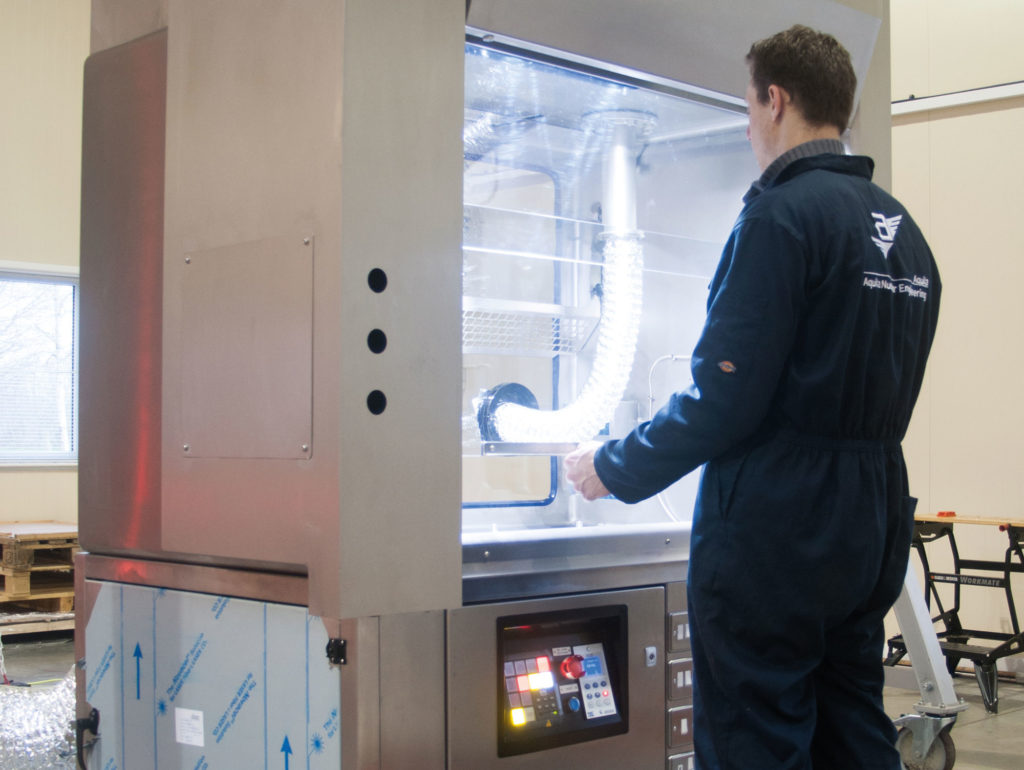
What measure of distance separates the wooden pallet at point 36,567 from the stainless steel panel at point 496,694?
14.4 ft

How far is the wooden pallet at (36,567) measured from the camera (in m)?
5.39

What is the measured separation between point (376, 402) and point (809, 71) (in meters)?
0.80

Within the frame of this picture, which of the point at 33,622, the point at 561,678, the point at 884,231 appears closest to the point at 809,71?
the point at 884,231

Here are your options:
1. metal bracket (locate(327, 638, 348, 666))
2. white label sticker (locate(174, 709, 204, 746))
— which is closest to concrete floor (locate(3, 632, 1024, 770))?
white label sticker (locate(174, 709, 204, 746))

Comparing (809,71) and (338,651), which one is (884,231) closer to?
(809,71)

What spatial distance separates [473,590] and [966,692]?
4.89 m

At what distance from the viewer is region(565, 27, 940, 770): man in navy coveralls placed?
1275mm

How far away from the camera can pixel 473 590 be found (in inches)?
56.0

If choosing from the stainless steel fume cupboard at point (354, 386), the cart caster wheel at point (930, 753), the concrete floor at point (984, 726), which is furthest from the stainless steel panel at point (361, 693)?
the concrete floor at point (984, 726)

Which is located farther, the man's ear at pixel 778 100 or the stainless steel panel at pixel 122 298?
the stainless steel panel at pixel 122 298

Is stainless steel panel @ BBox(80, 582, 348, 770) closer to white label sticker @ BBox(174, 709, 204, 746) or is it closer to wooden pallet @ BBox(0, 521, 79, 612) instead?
white label sticker @ BBox(174, 709, 204, 746)

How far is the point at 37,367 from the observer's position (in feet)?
20.4

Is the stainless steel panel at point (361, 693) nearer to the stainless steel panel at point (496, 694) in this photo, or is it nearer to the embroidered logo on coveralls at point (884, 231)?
the stainless steel panel at point (496, 694)

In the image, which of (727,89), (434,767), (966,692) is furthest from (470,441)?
(966,692)
